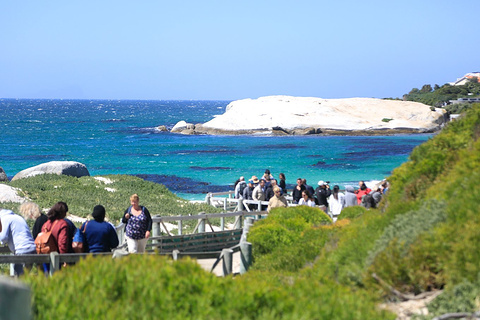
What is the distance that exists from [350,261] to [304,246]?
245cm

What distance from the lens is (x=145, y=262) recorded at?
578cm

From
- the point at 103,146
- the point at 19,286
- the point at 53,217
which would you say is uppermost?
the point at 19,286

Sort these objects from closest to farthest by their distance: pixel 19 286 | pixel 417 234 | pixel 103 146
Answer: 1. pixel 19 286
2. pixel 417 234
3. pixel 103 146

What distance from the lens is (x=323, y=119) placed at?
3711 inches

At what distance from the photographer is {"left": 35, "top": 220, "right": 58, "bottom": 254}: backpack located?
28.9 ft

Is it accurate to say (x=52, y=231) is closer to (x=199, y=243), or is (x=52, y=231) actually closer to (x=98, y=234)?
(x=98, y=234)

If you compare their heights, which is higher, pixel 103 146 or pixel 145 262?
pixel 145 262

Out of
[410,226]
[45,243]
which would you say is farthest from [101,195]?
[410,226]

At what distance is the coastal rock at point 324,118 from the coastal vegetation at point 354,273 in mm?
81714

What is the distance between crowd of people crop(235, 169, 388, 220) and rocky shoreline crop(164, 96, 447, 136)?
71097 mm

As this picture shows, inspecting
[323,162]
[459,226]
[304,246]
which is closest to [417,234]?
[459,226]

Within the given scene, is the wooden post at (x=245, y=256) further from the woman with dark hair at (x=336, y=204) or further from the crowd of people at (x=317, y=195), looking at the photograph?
the woman with dark hair at (x=336, y=204)

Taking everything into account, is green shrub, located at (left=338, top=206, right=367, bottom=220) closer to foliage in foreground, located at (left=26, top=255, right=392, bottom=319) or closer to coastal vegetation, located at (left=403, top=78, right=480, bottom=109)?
foliage in foreground, located at (left=26, top=255, right=392, bottom=319)

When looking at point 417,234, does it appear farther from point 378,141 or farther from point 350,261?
point 378,141
